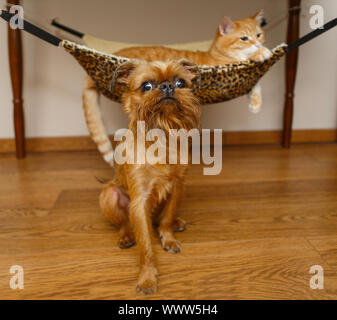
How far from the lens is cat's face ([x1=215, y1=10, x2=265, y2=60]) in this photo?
1.59m

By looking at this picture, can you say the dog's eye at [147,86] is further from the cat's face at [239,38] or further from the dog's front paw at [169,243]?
the cat's face at [239,38]

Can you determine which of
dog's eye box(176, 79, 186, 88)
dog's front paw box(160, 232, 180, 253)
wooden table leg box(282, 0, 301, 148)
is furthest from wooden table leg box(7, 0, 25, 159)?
wooden table leg box(282, 0, 301, 148)

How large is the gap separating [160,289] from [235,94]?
1027mm

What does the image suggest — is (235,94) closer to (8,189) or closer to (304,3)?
(304,3)

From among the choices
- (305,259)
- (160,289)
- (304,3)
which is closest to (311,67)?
(304,3)

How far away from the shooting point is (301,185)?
1.75 m

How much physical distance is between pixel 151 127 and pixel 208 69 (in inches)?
19.1

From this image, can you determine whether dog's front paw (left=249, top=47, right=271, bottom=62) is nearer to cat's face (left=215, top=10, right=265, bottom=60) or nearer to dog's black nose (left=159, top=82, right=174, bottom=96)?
cat's face (left=215, top=10, right=265, bottom=60)

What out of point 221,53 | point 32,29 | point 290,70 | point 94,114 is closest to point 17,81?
point 94,114

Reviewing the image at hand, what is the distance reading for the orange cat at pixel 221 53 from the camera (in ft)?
5.25

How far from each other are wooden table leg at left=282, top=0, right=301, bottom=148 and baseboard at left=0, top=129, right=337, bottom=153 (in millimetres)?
139

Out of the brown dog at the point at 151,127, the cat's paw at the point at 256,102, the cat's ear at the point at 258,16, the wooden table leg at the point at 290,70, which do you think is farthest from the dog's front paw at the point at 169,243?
the wooden table leg at the point at 290,70

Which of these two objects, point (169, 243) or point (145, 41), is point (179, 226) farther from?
point (145, 41)
